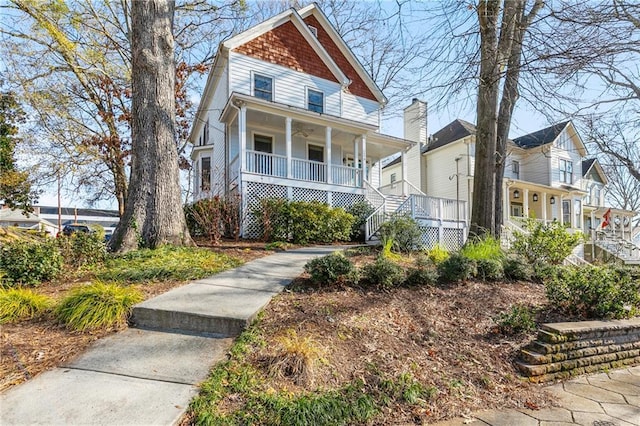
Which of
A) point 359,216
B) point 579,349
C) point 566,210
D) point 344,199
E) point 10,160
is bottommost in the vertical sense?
point 579,349

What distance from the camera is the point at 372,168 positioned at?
56.9 ft

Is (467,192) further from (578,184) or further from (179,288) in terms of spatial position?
(179,288)

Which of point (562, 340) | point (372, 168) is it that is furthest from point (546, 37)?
point (372, 168)

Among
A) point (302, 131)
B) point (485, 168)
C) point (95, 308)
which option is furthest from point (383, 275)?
point (302, 131)

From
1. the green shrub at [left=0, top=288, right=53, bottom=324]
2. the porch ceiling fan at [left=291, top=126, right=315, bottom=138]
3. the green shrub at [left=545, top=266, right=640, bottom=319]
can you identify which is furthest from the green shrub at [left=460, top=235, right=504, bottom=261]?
the porch ceiling fan at [left=291, top=126, right=315, bottom=138]

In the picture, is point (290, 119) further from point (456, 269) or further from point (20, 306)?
point (20, 306)

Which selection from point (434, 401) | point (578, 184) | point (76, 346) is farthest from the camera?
point (578, 184)

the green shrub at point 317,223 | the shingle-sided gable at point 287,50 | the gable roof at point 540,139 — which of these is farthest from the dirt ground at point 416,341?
the gable roof at point 540,139

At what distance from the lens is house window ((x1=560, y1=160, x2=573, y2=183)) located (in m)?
21.8

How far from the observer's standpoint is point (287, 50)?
1355 centimetres

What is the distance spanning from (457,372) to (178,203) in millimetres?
5901

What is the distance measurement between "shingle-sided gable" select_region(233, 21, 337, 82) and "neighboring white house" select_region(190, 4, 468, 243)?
41 millimetres

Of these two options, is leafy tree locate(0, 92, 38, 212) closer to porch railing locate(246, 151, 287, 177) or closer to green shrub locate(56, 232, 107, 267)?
porch railing locate(246, 151, 287, 177)

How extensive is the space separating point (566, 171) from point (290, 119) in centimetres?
2112
